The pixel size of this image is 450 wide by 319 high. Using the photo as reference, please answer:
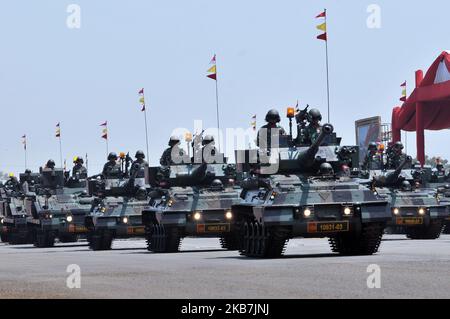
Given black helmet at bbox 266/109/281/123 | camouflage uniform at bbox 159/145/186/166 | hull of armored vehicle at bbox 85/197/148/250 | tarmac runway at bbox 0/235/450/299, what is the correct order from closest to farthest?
tarmac runway at bbox 0/235/450/299 → black helmet at bbox 266/109/281/123 → camouflage uniform at bbox 159/145/186/166 → hull of armored vehicle at bbox 85/197/148/250

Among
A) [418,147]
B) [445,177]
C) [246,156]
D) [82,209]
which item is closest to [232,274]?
[246,156]

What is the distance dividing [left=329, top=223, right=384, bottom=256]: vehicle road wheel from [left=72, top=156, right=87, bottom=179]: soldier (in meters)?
27.1

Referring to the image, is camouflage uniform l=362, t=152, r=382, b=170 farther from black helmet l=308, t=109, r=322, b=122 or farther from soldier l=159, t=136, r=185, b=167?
black helmet l=308, t=109, r=322, b=122

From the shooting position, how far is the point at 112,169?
161 ft

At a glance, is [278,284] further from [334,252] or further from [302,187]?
[334,252]

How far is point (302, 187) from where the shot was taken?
94.4 feet

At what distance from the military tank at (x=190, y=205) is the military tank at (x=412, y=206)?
24.1ft

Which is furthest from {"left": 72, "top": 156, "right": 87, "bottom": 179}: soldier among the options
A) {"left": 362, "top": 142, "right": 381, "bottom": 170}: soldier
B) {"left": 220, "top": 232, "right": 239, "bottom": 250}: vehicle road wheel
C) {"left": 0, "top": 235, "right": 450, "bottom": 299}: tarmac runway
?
{"left": 0, "top": 235, "right": 450, "bottom": 299}: tarmac runway

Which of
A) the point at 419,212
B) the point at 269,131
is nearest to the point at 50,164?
the point at 419,212

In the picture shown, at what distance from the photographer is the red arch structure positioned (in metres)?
86.2

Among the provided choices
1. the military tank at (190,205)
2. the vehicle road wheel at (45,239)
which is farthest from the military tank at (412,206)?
the vehicle road wheel at (45,239)

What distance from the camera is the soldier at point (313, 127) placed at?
30.9 meters

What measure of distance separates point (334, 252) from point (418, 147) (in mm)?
61700

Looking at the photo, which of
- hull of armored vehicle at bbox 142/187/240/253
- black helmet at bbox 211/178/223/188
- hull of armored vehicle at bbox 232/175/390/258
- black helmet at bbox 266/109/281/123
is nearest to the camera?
hull of armored vehicle at bbox 232/175/390/258
